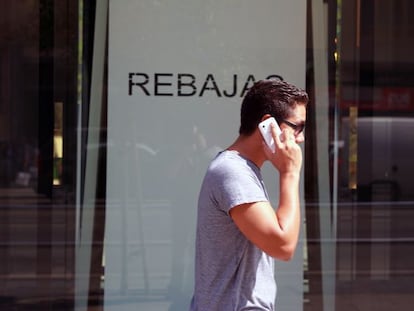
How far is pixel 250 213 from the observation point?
7.48 feet

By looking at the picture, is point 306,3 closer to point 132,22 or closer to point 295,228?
point 132,22

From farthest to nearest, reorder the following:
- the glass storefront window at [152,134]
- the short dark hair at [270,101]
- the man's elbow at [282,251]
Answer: the glass storefront window at [152,134] < the short dark hair at [270,101] < the man's elbow at [282,251]

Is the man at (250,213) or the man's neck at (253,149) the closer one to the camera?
the man at (250,213)

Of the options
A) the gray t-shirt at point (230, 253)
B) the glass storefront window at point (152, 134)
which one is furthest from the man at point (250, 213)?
the glass storefront window at point (152, 134)

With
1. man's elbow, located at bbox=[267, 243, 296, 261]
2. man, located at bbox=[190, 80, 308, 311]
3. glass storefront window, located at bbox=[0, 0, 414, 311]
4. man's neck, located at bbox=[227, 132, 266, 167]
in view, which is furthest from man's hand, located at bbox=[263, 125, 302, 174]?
glass storefront window, located at bbox=[0, 0, 414, 311]

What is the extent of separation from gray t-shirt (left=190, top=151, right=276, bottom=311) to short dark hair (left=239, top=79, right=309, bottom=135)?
0.14 m

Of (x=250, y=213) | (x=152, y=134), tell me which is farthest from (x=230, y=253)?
(x=152, y=134)

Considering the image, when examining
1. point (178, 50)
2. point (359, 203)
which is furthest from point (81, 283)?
point (359, 203)

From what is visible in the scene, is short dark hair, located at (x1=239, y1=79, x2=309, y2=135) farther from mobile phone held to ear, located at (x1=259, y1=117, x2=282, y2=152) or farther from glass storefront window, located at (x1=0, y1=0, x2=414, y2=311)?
glass storefront window, located at (x1=0, y1=0, x2=414, y2=311)

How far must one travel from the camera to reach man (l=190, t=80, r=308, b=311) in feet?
7.49

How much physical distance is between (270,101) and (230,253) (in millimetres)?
490

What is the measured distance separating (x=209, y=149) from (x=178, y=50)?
74cm

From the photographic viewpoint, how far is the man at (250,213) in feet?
7.49

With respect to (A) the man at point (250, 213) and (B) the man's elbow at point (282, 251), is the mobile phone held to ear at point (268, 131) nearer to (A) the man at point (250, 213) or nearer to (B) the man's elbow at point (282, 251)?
(A) the man at point (250, 213)
